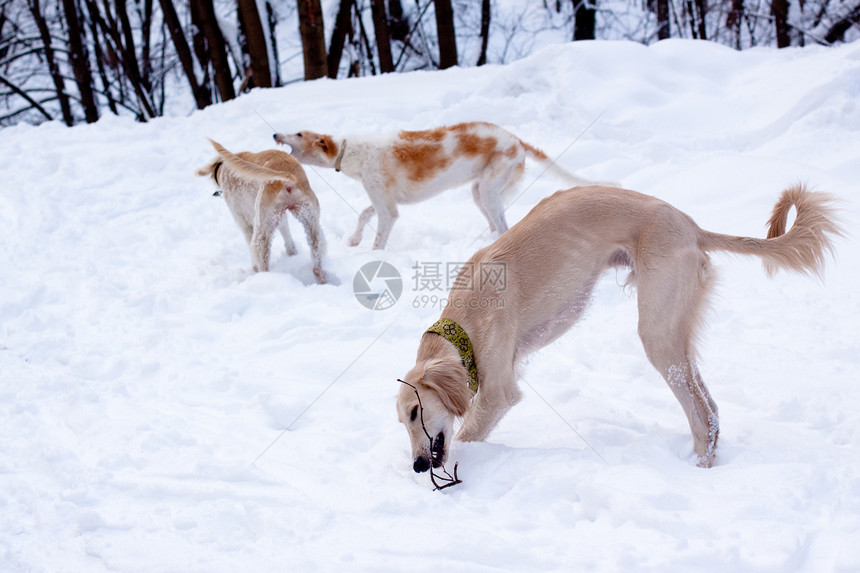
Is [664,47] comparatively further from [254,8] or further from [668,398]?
[668,398]

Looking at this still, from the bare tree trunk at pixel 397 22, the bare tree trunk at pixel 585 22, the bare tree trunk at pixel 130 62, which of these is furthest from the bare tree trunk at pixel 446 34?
the bare tree trunk at pixel 130 62

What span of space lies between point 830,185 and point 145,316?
17.4ft

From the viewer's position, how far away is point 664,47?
367 inches


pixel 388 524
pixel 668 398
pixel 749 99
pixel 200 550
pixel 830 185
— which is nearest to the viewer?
pixel 200 550

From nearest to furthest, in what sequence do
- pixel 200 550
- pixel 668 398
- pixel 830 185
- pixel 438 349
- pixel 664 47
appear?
pixel 200 550, pixel 438 349, pixel 668 398, pixel 830 185, pixel 664 47

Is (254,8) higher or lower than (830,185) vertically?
higher

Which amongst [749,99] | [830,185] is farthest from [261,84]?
[830,185]

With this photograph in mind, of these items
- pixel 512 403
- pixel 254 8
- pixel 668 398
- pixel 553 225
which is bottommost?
pixel 668 398

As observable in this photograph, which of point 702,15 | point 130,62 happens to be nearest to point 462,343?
point 130,62

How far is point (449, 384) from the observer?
111 inches

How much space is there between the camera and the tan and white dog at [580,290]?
2852mm

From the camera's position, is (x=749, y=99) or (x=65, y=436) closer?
(x=65, y=436)

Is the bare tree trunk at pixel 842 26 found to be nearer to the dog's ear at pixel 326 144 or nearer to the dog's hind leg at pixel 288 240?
the dog's ear at pixel 326 144

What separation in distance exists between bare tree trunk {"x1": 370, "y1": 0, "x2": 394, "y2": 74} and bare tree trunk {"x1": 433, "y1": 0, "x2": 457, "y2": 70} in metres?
1.14
